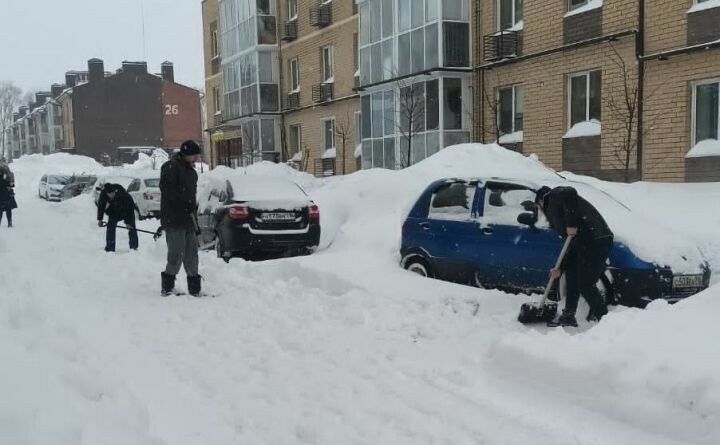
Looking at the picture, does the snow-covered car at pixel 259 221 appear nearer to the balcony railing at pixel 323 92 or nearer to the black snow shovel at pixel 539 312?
the black snow shovel at pixel 539 312

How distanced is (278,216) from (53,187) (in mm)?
26441

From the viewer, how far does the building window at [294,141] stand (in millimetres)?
29594

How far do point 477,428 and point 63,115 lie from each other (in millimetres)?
75312

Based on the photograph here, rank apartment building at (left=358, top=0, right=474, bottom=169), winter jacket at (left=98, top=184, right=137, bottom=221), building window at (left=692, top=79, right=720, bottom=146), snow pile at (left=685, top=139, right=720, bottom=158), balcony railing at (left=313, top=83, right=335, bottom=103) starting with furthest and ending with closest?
balcony railing at (left=313, top=83, right=335, bottom=103) → apartment building at (left=358, top=0, right=474, bottom=169) → building window at (left=692, top=79, right=720, bottom=146) → snow pile at (left=685, top=139, right=720, bottom=158) → winter jacket at (left=98, top=184, right=137, bottom=221)

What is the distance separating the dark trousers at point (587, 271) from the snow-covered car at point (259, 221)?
553 centimetres

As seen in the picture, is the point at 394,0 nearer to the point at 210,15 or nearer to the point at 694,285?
the point at 694,285

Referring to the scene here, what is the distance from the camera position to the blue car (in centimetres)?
623

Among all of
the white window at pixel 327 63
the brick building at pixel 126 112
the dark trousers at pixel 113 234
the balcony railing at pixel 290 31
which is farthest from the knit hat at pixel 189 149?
the brick building at pixel 126 112

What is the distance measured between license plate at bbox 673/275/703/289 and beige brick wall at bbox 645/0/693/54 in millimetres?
9454

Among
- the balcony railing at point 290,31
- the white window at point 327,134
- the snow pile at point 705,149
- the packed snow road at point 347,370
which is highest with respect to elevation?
the balcony railing at point 290,31

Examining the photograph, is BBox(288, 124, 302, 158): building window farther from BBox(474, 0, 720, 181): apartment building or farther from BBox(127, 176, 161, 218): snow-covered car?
BBox(474, 0, 720, 181): apartment building

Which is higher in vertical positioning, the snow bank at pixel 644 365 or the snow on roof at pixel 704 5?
the snow on roof at pixel 704 5

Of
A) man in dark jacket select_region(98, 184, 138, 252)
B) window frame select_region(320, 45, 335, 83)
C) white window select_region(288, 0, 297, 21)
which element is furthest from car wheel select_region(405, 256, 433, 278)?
white window select_region(288, 0, 297, 21)

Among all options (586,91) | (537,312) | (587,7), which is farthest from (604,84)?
(537,312)
